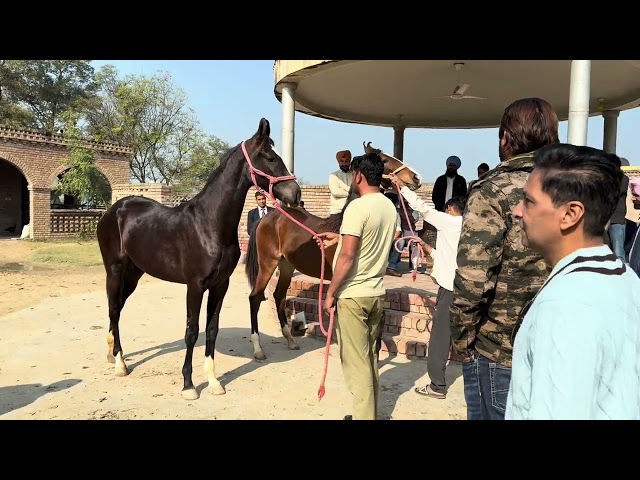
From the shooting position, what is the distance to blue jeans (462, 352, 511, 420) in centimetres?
184

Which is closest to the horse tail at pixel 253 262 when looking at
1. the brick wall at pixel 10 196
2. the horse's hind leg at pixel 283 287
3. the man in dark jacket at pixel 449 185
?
the horse's hind leg at pixel 283 287

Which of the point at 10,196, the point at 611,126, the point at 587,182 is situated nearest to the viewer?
the point at 587,182

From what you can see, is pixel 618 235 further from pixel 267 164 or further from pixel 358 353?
pixel 267 164

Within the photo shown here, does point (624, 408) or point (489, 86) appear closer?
point (624, 408)

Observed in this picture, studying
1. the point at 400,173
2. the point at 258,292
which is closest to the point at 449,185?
the point at 400,173

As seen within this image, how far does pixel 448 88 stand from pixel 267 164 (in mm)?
5847

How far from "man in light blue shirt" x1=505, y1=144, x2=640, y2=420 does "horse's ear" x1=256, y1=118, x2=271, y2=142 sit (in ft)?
10.7

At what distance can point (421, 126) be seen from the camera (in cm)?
1255

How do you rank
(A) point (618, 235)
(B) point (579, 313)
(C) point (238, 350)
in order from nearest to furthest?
(B) point (579, 313) → (A) point (618, 235) → (C) point (238, 350)

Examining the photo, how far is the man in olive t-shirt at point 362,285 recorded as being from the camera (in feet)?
10.1

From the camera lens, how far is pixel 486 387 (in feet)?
6.19
